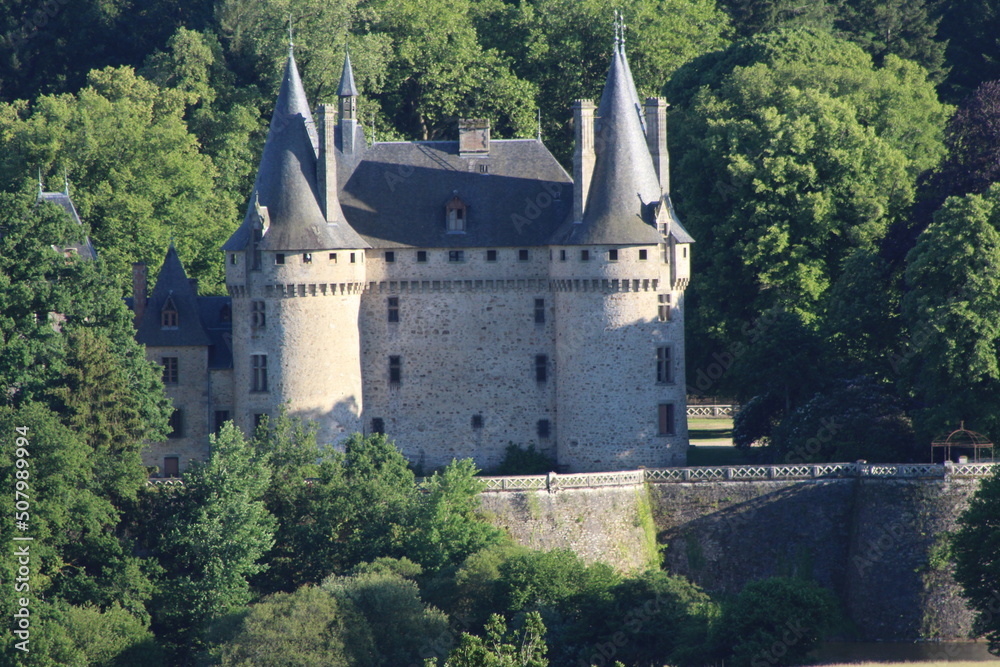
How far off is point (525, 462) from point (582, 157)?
958 centimetres

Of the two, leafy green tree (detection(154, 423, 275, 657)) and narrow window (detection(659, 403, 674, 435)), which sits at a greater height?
narrow window (detection(659, 403, 674, 435))

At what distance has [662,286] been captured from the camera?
57.8 m

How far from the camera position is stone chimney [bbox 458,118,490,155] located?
59.7 meters

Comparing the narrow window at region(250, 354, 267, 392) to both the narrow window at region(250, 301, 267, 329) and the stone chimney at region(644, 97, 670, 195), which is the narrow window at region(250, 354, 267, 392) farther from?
the stone chimney at region(644, 97, 670, 195)

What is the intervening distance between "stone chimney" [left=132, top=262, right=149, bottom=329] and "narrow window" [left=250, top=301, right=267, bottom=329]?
12.5 feet

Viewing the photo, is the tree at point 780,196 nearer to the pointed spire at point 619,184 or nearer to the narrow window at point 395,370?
the pointed spire at point 619,184

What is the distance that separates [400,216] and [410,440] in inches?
276

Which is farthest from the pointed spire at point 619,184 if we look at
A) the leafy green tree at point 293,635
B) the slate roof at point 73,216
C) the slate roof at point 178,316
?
the slate roof at point 73,216

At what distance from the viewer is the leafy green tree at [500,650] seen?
39.7 metres

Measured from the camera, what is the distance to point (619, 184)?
57.4 meters

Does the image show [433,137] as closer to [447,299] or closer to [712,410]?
[712,410]

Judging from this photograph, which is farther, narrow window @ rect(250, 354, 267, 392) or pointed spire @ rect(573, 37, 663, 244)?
narrow window @ rect(250, 354, 267, 392)

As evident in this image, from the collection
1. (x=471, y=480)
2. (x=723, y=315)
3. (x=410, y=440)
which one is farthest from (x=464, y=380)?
(x=723, y=315)

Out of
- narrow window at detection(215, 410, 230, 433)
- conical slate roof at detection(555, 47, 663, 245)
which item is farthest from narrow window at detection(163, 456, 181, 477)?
conical slate roof at detection(555, 47, 663, 245)
